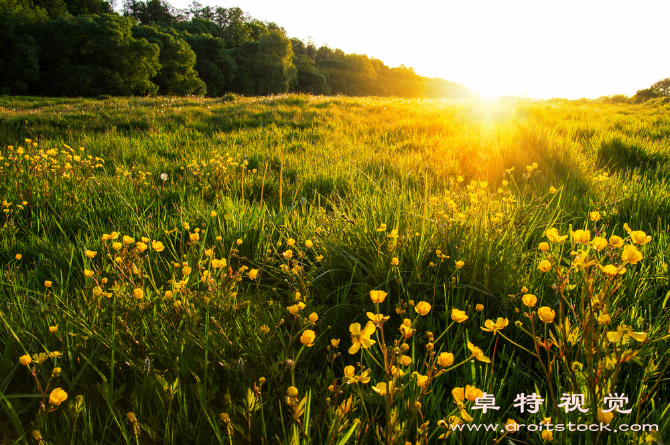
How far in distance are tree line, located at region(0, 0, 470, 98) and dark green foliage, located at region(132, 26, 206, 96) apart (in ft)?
0.44

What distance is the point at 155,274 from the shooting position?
1909 mm

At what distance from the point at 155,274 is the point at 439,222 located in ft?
5.59

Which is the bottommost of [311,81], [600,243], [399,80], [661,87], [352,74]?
[600,243]

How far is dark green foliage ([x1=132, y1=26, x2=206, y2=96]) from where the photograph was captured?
156 feet

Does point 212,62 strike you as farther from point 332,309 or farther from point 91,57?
point 332,309

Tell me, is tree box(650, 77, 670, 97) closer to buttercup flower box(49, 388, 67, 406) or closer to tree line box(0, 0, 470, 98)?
tree line box(0, 0, 470, 98)

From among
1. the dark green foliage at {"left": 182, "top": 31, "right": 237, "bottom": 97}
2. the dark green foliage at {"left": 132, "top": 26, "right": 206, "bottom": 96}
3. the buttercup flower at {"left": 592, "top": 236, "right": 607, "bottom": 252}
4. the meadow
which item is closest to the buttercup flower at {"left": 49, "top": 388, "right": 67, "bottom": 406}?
the meadow

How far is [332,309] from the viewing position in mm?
1647

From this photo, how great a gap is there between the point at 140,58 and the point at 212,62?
15.1 meters

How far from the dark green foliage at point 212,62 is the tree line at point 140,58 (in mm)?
167

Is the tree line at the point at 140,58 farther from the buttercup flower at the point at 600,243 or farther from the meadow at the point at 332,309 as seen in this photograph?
the buttercup flower at the point at 600,243

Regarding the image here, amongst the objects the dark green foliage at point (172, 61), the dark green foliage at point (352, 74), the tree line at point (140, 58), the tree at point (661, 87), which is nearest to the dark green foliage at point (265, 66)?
the tree line at point (140, 58)

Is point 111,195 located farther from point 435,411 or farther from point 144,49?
point 144,49

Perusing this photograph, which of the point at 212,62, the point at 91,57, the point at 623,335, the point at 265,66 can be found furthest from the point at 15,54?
the point at 623,335
